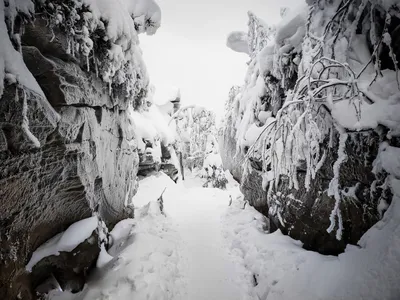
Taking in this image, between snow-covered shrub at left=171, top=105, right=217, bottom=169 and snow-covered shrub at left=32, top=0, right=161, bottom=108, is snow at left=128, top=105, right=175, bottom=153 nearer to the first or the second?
snow-covered shrub at left=32, top=0, right=161, bottom=108

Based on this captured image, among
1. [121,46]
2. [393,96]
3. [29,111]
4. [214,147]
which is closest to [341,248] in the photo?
[393,96]

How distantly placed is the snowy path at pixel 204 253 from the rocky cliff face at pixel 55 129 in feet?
7.55

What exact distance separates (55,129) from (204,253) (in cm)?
471

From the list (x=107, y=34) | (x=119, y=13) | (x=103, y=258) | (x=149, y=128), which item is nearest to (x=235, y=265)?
(x=103, y=258)

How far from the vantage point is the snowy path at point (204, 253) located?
378 centimetres

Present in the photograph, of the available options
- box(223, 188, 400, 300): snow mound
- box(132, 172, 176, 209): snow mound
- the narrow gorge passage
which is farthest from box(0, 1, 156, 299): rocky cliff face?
box(223, 188, 400, 300): snow mound

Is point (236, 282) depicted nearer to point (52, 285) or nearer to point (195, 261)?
point (195, 261)

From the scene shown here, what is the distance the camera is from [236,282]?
157 inches

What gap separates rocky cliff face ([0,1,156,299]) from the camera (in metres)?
2.42

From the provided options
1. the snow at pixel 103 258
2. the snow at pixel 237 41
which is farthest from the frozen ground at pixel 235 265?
the snow at pixel 237 41

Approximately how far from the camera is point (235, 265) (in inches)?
179

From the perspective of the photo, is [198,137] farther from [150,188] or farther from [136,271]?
[136,271]

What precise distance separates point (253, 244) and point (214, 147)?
16022 millimetres

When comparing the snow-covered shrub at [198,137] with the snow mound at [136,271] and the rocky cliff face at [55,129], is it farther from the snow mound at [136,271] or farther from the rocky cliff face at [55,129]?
the snow mound at [136,271]
